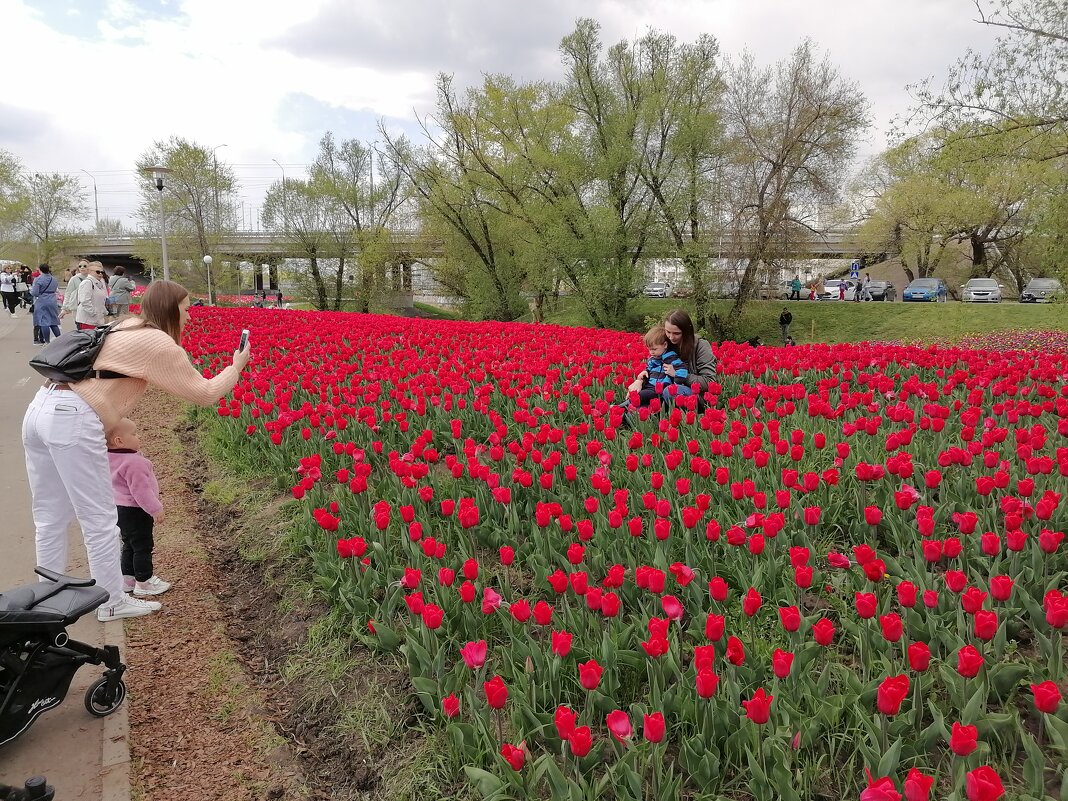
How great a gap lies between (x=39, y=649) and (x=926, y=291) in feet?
129

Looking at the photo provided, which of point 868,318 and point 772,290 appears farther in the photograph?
point 868,318

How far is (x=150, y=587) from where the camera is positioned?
429 centimetres

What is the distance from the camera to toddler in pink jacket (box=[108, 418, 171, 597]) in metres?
3.95

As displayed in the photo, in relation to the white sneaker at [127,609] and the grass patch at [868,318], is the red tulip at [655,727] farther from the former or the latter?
the grass patch at [868,318]

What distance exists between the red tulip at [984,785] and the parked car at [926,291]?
3801 centimetres

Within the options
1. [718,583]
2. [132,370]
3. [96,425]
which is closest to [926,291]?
[718,583]

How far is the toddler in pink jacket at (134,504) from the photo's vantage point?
13.0 ft

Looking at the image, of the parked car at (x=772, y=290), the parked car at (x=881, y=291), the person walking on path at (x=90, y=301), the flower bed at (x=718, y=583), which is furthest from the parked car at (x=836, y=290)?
the flower bed at (x=718, y=583)

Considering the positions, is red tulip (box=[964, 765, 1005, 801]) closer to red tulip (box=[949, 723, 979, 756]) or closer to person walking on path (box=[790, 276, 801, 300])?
red tulip (box=[949, 723, 979, 756])

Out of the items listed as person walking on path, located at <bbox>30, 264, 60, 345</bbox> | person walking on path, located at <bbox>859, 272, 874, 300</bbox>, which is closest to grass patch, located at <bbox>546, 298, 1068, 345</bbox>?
person walking on path, located at <bbox>859, 272, 874, 300</bbox>

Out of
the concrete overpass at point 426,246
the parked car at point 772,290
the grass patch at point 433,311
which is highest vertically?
the concrete overpass at point 426,246

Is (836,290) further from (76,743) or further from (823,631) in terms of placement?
(76,743)

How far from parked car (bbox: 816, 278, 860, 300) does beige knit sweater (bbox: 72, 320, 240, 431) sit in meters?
44.7

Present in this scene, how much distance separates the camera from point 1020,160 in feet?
52.5
